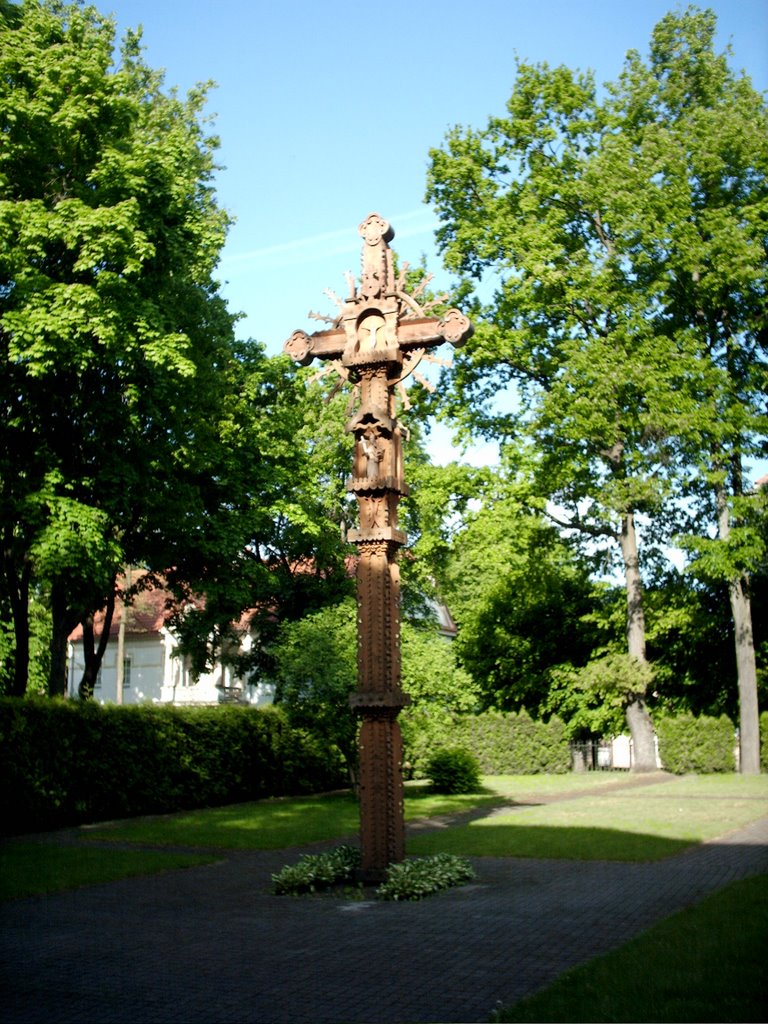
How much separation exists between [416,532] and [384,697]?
32.5 m

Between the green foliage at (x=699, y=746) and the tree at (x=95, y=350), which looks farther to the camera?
the green foliage at (x=699, y=746)

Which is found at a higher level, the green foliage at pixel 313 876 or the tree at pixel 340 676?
the tree at pixel 340 676

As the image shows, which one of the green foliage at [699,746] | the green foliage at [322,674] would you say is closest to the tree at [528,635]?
the green foliage at [699,746]

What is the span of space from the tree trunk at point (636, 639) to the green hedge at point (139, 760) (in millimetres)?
9430

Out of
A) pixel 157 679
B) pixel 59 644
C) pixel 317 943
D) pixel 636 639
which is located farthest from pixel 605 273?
pixel 157 679

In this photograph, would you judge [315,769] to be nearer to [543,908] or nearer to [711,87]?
[543,908]

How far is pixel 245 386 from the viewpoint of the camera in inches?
1298

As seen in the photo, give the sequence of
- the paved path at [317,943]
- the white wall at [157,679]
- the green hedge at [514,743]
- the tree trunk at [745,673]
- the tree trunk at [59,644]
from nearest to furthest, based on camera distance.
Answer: the paved path at [317,943] → the tree trunk at [59,644] → the tree trunk at [745,673] → the green hedge at [514,743] → the white wall at [157,679]

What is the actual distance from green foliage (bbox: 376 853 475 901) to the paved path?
198 mm

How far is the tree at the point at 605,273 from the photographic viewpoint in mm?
31250

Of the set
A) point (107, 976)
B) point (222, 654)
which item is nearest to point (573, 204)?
point (222, 654)

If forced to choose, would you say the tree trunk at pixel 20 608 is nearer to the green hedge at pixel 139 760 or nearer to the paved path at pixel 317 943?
the green hedge at pixel 139 760

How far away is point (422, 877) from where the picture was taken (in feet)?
38.9

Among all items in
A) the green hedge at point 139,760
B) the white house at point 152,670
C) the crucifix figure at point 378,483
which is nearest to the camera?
the crucifix figure at point 378,483
